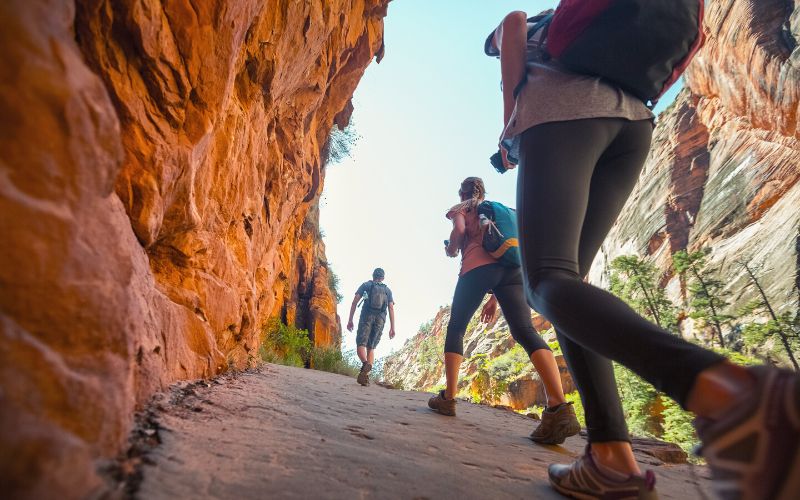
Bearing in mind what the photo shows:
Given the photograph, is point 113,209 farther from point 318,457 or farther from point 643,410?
point 643,410

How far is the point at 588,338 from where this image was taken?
1.01 m

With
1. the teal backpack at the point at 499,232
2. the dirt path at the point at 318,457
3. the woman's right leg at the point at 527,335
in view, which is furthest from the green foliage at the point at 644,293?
the dirt path at the point at 318,457

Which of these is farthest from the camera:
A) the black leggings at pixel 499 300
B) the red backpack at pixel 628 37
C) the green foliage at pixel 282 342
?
the green foliage at pixel 282 342

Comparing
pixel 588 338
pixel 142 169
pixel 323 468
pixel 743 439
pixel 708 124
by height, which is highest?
pixel 708 124

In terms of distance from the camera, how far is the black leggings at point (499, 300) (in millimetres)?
2818

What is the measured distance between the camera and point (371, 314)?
26.4ft

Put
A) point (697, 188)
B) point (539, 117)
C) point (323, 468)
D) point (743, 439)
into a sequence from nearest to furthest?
point (743, 439)
point (323, 468)
point (539, 117)
point (697, 188)

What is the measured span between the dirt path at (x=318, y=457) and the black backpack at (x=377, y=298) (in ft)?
18.7

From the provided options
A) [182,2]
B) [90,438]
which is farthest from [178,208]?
[90,438]

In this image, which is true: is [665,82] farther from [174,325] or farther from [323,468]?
[174,325]

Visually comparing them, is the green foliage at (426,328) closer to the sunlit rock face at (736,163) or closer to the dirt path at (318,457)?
the sunlit rock face at (736,163)

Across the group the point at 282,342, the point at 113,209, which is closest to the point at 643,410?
the point at 282,342

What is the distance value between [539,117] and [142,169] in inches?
67.8

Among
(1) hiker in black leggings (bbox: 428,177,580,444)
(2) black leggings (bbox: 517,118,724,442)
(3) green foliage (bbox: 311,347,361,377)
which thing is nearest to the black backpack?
(3) green foliage (bbox: 311,347,361,377)
